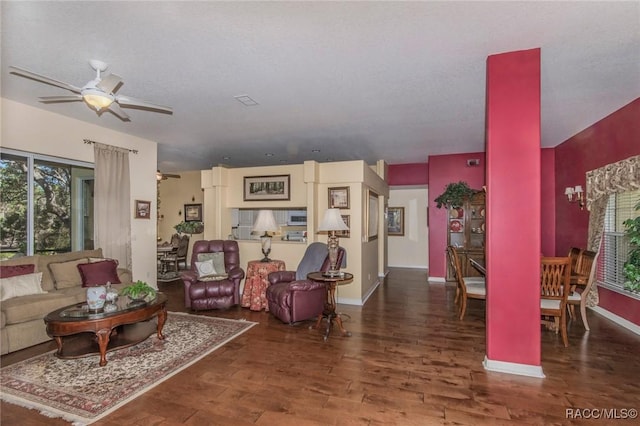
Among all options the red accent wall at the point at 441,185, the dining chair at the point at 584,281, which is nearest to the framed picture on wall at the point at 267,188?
the red accent wall at the point at 441,185

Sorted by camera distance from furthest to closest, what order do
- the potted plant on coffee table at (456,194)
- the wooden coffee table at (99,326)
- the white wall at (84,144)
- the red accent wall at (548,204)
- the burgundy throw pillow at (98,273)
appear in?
1. the potted plant on coffee table at (456,194)
2. the red accent wall at (548,204)
3. the burgundy throw pillow at (98,273)
4. the white wall at (84,144)
5. the wooden coffee table at (99,326)

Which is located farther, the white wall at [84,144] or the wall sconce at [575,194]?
the wall sconce at [575,194]

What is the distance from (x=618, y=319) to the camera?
13.4 feet

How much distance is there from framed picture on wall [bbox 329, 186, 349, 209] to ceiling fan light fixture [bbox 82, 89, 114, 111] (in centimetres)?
354

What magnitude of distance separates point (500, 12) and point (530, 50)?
0.75 metres

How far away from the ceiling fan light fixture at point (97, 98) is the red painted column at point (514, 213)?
356 centimetres

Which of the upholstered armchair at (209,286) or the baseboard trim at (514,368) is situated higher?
the upholstered armchair at (209,286)

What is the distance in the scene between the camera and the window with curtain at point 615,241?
4160 mm

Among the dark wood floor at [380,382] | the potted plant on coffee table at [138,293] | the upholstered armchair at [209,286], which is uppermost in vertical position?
the potted plant on coffee table at [138,293]

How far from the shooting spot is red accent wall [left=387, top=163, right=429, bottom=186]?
7.77 meters

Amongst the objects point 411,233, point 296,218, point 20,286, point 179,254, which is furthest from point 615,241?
point 179,254

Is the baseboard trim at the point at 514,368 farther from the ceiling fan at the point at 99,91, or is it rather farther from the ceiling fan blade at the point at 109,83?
the ceiling fan blade at the point at 109,83

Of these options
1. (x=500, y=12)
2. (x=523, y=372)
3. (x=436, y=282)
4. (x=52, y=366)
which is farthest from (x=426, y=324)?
(x=52, y=366)

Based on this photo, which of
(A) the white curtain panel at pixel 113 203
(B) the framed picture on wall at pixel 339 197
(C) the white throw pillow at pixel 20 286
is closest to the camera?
(C) the white throw pillow at pixel 20 286
